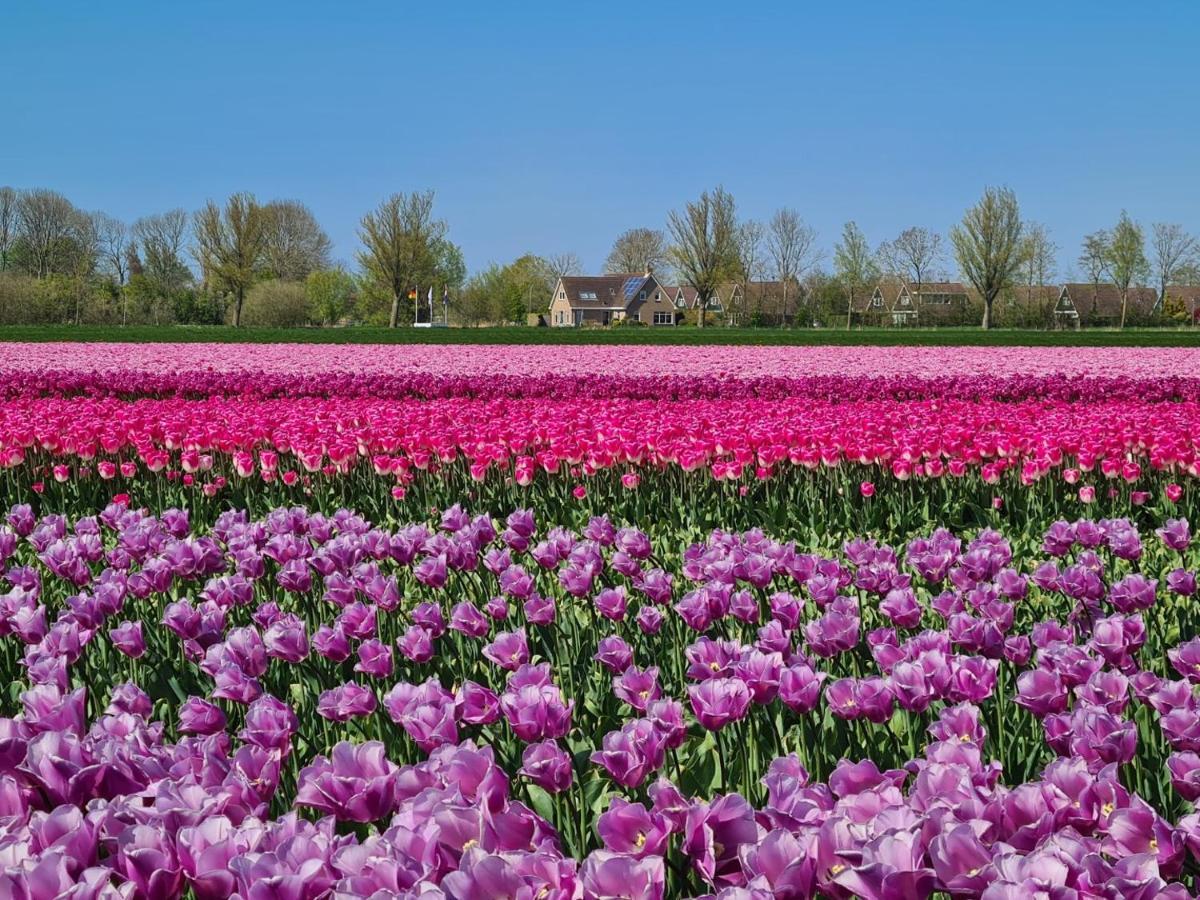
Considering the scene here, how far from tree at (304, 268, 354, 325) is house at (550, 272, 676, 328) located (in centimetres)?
2328

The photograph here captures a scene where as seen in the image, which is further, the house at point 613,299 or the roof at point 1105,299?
the house at point 613,299

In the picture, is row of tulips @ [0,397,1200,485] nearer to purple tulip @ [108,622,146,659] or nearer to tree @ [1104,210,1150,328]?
purple tulip @ [108,622,146,659]

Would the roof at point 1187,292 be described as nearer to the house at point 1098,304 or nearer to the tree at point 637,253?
the house at point 1098,304

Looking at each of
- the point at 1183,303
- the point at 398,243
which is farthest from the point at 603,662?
the point at 1183,303

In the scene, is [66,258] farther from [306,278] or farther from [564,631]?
[564,631]

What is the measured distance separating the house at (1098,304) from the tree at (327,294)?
43085 mm

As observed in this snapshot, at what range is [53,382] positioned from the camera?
13.8 m

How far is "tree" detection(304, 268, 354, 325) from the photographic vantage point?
68000 millimetres

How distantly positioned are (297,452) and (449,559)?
328cm

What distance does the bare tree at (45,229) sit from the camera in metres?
66.3

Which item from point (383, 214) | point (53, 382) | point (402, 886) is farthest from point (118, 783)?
point (383, 214)

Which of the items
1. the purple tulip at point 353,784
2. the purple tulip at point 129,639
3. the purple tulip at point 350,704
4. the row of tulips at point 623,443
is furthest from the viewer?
the row of tulips at point 623,443

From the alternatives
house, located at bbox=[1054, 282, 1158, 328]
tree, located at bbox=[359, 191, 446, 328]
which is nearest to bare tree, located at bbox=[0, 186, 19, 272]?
tree, located at bbox=[359, 191, 446, 328]

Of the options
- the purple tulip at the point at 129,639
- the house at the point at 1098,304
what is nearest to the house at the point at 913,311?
the house at the point at 1098,304
